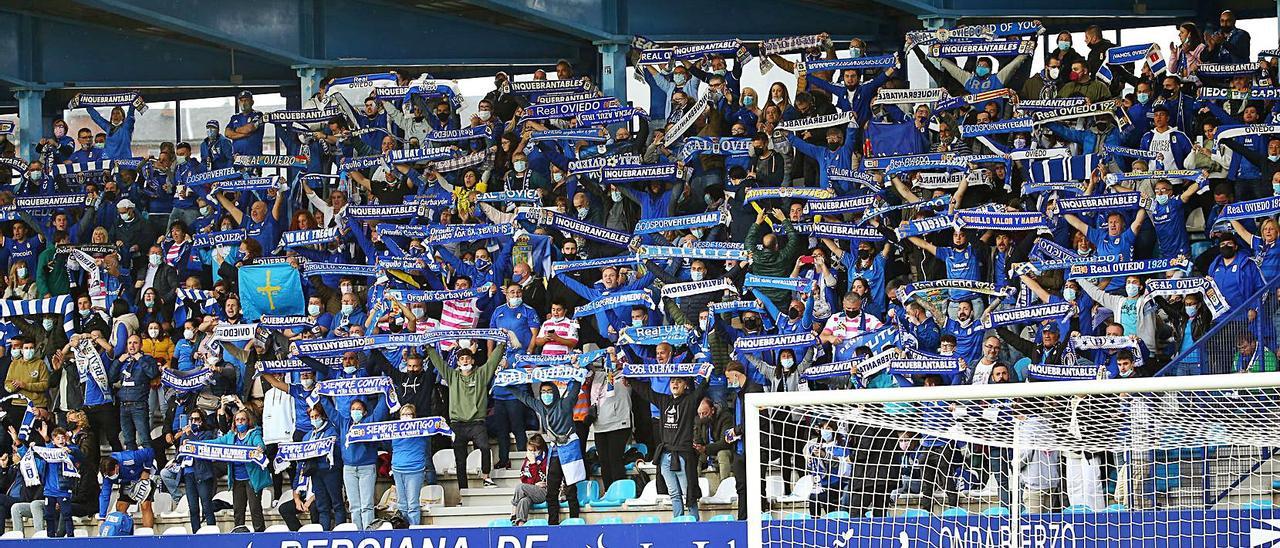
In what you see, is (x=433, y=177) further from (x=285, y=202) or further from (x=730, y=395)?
(x=730, y=395)

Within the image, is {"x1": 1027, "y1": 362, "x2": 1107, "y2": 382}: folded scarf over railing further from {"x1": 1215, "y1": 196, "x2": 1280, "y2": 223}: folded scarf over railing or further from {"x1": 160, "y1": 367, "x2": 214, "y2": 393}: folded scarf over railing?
{"x1": 160, "y1": 367, "x2": 214, "y2": 393}: folded scarf over railing

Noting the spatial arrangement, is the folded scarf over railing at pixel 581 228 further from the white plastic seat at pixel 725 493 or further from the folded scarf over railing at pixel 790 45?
the white plastic seat at pixel 725 493

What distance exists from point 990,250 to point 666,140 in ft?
12.7

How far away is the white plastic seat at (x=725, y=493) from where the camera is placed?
16.8 meters

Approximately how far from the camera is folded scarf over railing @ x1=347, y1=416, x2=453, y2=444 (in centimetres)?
1697

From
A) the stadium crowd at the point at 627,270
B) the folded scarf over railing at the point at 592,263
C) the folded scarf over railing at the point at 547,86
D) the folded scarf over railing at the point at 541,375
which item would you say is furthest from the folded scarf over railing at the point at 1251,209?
the folded scarf over railing at the point at 547,86

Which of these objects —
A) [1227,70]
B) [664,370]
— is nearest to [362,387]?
[664,370]

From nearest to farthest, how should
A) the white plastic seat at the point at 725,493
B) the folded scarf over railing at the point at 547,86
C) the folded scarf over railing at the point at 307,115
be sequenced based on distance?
the white plastic seat at the point at 725,493 → the folded scarf over railing at the point at 547,86 → the folded scarf over railing at the point at 307,115

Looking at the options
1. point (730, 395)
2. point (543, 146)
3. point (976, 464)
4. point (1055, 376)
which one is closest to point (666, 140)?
point (543, 146)

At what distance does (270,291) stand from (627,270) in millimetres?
3802

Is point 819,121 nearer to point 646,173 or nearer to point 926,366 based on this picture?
point 646,173

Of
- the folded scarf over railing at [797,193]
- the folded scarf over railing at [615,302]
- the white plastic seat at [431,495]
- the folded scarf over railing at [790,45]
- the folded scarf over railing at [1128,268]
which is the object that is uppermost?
the folded scarf over railing at [790,45]

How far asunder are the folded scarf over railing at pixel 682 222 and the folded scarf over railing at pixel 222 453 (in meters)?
4.29

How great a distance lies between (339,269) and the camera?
19.3 metres
